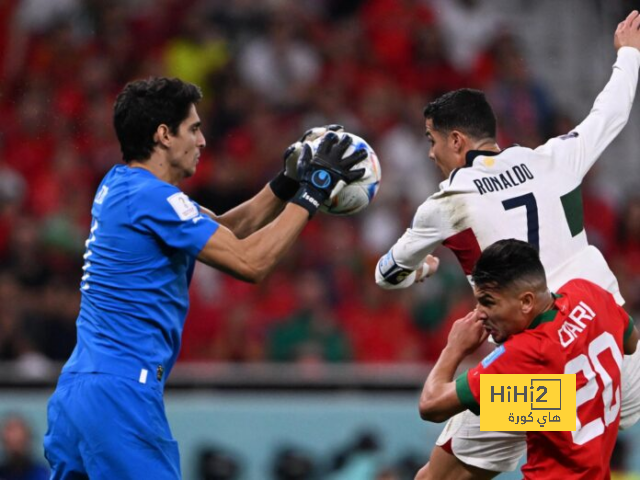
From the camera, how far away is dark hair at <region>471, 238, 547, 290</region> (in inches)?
203

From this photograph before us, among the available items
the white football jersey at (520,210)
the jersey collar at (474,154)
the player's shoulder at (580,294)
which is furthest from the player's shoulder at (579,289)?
the jersey collar at (474,154)

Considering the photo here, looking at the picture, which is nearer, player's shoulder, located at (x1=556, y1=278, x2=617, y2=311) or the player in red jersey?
the player in red jersey

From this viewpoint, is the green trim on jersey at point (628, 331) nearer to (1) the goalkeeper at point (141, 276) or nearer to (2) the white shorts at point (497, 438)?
(2) the white shorts at point (497, 438)

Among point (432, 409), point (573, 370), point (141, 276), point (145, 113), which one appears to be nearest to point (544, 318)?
point (573, 370)

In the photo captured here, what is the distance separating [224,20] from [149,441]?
8.90 meters

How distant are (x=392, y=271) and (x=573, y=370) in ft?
3.66

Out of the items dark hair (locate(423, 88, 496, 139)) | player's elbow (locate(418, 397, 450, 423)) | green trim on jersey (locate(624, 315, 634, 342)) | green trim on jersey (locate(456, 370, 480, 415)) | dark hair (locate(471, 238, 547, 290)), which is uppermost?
dark hair (locate(423, 88, 496, 139))

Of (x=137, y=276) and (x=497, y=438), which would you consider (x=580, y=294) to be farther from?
(x=137, y=276)

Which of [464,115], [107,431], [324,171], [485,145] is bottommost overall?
[107,431]

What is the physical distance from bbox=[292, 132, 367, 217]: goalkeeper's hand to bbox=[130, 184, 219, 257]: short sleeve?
434mm

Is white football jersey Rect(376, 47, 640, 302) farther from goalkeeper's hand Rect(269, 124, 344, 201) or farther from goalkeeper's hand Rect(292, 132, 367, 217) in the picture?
goalkeeper's hand Rect(269, 124, 344, 201)

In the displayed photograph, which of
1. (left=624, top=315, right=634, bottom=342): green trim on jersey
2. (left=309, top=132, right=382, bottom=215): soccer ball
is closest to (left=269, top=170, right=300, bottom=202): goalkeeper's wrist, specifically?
(left=309, top=132, right=382, bottom=215): soccer ball

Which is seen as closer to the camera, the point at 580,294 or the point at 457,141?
the point at 580,294

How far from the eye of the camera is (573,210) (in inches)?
232
